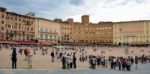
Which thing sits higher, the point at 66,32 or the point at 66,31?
the point at 66,31

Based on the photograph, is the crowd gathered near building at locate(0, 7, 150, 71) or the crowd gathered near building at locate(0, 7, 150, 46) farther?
the crowd gathered near building at locate(0, 7, 150, 46)

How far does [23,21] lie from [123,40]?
175 feet

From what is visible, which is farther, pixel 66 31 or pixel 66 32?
pixel 66 31

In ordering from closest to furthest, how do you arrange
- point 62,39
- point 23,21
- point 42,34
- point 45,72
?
1. point 45,72
2. point 23,21
3. point 42,34
4. point 62,39

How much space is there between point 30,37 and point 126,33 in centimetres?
4892

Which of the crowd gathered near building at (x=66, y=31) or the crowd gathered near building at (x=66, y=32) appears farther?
the crowd gathered near building at (x=66, y=31)

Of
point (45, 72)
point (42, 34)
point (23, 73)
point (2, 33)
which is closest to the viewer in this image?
point (23, 73)

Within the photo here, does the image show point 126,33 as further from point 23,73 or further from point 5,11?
point 23,73

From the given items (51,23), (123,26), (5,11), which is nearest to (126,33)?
(123,26)

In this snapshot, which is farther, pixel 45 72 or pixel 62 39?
pixel 62 39

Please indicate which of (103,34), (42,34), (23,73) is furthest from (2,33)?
(23,73)

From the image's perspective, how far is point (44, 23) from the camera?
121m

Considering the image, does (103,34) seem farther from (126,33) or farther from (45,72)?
(45,72)

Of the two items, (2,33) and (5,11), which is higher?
(5,11)
